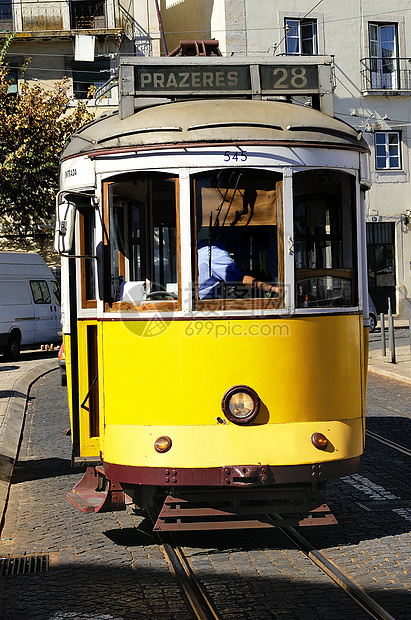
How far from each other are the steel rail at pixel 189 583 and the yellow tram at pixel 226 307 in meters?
0.25

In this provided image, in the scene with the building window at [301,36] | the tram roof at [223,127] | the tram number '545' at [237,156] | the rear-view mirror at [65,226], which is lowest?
the rear-view mirror at [65,226]

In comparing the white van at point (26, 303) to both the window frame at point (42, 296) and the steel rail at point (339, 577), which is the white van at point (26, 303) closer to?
the window frame at point (42, 296)

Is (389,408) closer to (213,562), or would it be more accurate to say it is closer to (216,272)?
(213,562)

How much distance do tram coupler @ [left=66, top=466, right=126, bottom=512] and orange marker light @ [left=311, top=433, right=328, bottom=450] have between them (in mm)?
1399

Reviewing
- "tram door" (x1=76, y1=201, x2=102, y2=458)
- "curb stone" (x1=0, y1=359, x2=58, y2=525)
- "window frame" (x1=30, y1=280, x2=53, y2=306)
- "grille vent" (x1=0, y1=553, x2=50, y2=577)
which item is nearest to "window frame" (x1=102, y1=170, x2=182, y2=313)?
"tram door" (x1=76, y1=201, x2=102, y2=458)

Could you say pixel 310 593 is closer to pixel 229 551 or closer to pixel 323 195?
pixel 229 551

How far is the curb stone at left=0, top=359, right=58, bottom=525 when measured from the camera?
873 centimetres

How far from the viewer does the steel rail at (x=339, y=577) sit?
472 cm

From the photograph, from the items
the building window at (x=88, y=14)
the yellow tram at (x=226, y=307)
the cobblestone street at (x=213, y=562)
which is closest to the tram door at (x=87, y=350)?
the yellow tram at (x=226, y=307)

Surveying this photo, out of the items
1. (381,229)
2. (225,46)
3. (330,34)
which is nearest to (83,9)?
(225,46)

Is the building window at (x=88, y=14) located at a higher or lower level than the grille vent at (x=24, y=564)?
higher

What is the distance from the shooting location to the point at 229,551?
238 inches

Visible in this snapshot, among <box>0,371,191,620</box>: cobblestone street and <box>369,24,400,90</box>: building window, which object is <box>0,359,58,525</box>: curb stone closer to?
<box>0,371,191,620</box>: cobblestone street

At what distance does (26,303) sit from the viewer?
75.7 feet
